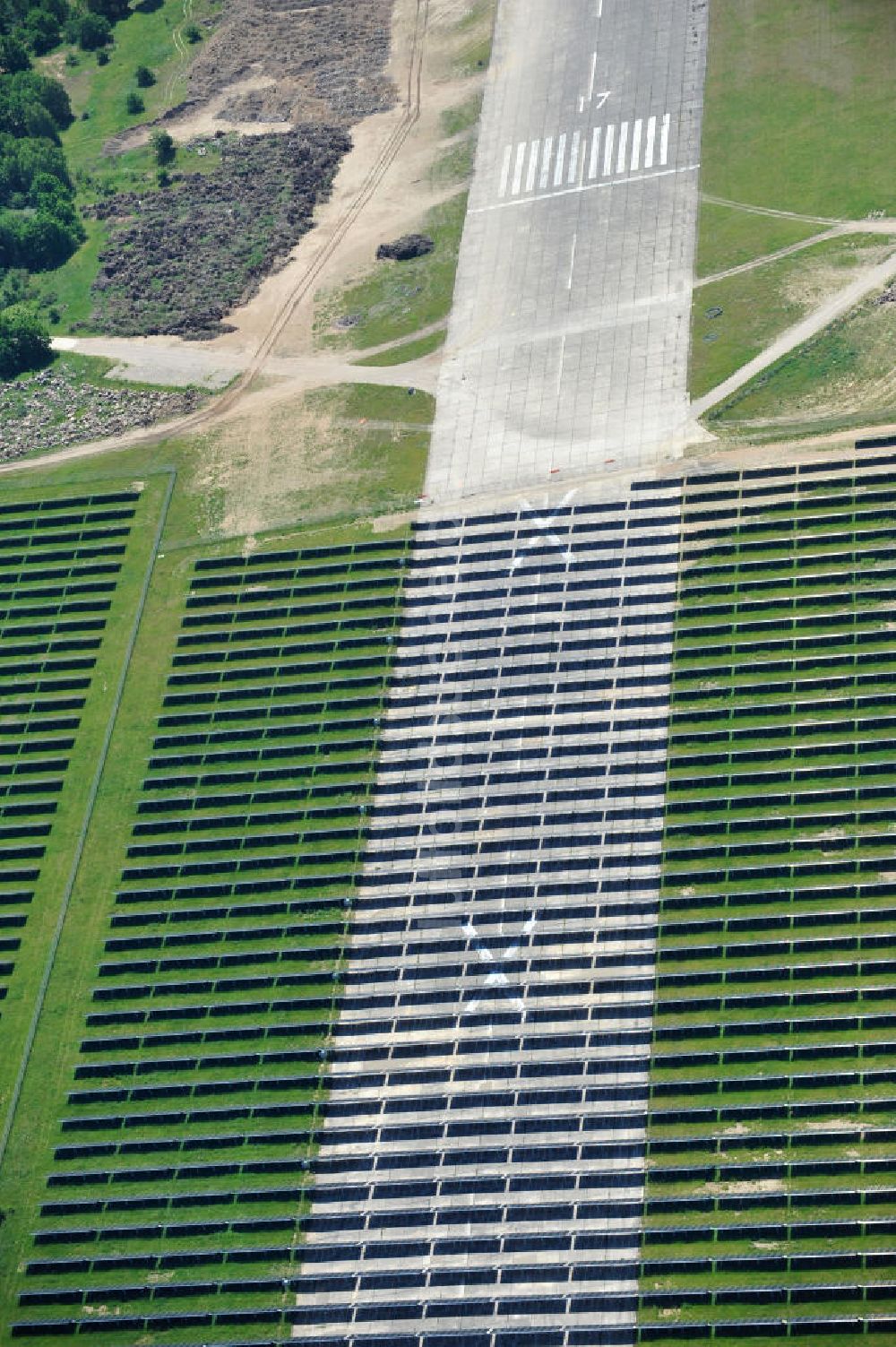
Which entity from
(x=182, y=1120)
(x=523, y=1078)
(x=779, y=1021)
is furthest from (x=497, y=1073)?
(x=182, y=1120)

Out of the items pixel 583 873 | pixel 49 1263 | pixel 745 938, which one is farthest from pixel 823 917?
pixel 49 1263

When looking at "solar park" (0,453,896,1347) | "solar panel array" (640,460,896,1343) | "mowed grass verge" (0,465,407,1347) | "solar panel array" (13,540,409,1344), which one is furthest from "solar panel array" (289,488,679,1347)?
"mowed grass verge" (0,465,407,1347)

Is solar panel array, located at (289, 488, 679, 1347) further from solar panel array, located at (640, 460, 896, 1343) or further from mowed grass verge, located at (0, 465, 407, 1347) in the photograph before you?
mowed grass verge, located at (0, 465, 407, 1347)

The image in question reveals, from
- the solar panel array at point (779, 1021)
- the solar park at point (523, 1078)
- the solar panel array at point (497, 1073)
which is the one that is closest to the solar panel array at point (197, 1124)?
the solar park at point (523, 1078)

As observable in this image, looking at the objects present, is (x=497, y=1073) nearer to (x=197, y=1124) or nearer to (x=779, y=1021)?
(x=779, y=1021)

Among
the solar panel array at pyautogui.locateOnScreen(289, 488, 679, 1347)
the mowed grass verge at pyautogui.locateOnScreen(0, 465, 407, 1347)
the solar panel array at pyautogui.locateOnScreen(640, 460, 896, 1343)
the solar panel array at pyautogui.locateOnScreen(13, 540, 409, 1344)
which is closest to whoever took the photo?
the solar panel array at pyautogui.locateOnScreen(640, 460, 896, 1343)

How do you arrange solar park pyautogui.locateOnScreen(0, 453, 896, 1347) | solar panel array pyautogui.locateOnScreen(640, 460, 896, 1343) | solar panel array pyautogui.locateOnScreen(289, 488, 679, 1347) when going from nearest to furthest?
1. solar panel array pyautogui.locateOnScreen(640, 460, 896, 1343)
2. solar park pyautogui.locateOnScreen(0, 453, 896, 1347)
3. solar panel array pyautogui.locateOnScreen(289, 488, 679, 1347)
